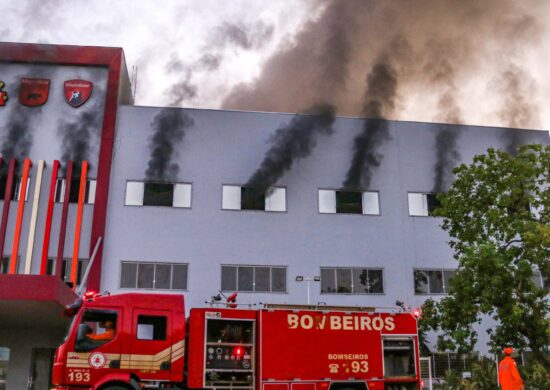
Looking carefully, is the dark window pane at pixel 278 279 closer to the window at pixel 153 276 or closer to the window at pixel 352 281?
the window at pixel 352 281

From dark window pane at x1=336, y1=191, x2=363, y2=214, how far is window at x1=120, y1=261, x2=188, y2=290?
301 inches

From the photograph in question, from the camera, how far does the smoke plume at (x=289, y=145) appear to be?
93.6 ft

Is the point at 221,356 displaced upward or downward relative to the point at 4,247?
downward

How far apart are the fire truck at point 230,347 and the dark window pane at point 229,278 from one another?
12.4 m

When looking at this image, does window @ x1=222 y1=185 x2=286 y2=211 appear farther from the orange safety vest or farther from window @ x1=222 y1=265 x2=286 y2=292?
the orange safety vest

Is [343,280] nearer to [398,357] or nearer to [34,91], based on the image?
[398,357]

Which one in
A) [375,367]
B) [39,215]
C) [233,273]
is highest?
[39,215]

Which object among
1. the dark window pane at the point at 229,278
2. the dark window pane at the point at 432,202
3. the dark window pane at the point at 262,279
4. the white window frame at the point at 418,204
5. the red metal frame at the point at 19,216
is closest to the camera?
the red metal frame at the point at 19,216

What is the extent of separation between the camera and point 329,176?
29.0 m

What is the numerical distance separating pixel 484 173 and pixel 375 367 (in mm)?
10580

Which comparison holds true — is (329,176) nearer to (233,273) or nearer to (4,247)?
(233,273)

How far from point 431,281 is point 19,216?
18426 mm

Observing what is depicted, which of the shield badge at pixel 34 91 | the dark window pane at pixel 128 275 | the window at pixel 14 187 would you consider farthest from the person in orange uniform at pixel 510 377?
the shield badge at pixel 34 91

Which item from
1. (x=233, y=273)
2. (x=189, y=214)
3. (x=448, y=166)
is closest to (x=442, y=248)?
(x=448, y=166)
